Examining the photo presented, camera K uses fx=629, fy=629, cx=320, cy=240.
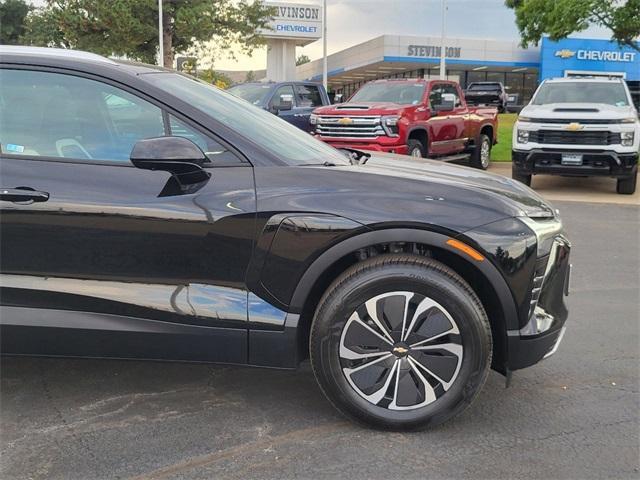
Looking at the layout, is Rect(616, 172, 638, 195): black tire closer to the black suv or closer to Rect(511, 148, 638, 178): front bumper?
Rect(511, 148, 638, 178): front bumper

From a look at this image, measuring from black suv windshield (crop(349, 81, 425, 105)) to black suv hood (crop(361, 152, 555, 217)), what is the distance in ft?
29.2

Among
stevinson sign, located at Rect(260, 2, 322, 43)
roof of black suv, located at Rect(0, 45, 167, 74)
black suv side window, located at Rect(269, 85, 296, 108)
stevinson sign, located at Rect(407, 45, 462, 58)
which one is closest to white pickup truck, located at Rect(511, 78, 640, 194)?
black suv side window, located at Rect(269, 85, 296, 108)

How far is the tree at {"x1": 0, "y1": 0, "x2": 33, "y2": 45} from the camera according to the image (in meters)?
48.2

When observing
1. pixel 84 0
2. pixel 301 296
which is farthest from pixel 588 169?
pixel 84 0

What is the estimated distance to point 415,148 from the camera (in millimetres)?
11875

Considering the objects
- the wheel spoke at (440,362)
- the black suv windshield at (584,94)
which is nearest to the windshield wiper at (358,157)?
the wheel spoke at (440,362)

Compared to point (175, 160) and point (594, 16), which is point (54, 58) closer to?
point (175, 160)

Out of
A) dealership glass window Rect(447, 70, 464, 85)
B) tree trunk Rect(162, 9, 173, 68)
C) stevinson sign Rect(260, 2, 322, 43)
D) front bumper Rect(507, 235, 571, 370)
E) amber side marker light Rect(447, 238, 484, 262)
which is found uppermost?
stevinson sign Rect(260, 2, 322, 43)

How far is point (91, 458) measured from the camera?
2832 mm

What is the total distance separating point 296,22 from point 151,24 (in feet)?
44.6

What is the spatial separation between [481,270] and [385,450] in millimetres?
946

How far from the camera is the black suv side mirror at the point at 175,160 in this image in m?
2.86

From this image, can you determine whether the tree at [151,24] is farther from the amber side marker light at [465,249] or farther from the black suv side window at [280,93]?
the amber side marker light at [465,249]

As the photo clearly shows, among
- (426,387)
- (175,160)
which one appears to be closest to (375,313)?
(426,387)
